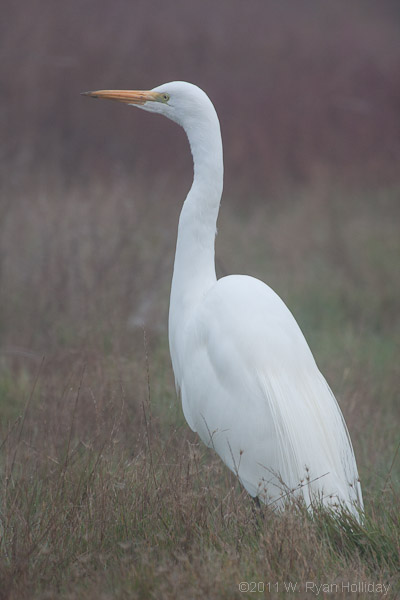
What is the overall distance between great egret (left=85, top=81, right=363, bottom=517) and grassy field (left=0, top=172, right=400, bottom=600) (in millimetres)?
149

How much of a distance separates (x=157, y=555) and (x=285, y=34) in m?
10.6

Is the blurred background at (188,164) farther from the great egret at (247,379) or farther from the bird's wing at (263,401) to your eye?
the bird's wing at (263,401)

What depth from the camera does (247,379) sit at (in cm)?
275

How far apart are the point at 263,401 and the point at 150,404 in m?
0.51

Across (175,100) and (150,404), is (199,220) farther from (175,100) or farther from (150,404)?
(150,404)

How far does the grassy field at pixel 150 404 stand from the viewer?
2219 mm

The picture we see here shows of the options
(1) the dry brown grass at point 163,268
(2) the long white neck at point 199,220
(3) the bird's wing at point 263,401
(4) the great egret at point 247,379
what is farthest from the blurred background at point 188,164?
(3) the bird's wing at point 263,401

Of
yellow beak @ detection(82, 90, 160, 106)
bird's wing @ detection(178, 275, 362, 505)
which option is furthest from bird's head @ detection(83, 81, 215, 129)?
bird's wing @ detection(178, 275, 362, 505)

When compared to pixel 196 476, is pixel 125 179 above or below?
above

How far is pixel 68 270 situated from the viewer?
5.12 metres

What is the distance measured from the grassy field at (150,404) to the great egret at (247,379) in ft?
0.49

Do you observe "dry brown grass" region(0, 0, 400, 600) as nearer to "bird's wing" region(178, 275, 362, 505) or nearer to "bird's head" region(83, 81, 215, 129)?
"bird's wing" region(178, 275, 362, 505)

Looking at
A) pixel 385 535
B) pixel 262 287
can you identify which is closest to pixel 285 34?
pixel 262 287

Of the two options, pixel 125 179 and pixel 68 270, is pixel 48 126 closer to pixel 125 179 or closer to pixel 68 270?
pixel 125 179
